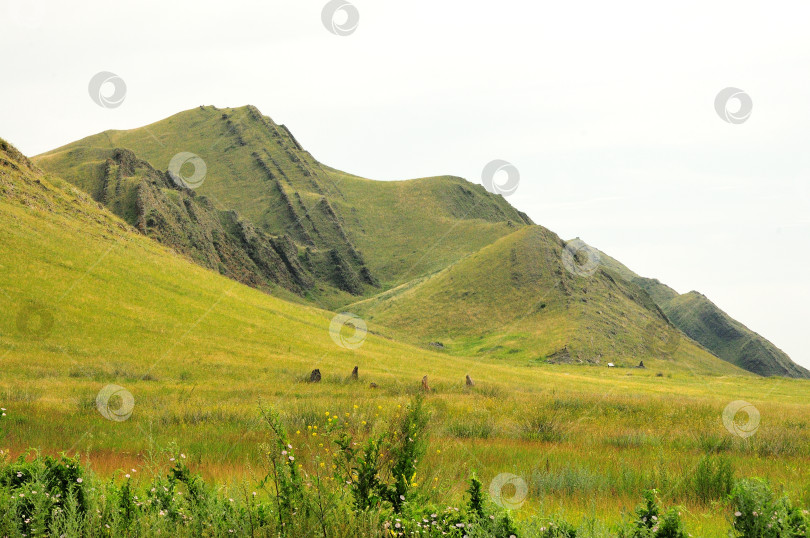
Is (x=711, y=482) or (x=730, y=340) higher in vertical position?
(x=730, y=340)

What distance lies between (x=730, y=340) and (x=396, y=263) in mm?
112454

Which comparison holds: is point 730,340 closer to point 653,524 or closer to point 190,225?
point 190,225

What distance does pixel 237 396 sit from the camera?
2150 centimetres

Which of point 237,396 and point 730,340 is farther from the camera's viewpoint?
point 730,340

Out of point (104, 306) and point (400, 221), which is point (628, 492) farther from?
point (400, 221)

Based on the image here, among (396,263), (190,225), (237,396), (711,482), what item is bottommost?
(237,396)

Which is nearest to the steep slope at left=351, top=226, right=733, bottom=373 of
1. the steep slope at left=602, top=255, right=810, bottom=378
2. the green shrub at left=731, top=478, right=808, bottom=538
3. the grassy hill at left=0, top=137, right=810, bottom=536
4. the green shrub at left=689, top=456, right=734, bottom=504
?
the grassy hill at left=0, top=137, right=810, bottom=536

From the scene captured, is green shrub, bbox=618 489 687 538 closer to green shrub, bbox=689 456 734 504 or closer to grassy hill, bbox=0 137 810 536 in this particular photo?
grassy hill, bbox=0 137 810 536

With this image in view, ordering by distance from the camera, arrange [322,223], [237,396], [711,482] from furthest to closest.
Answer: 1. [322,223]
2. [237,396]
3. [711,482]

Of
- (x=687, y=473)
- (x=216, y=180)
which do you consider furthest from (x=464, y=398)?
(x=216, y=180)

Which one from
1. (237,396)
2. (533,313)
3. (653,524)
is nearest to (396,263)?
(533,313)

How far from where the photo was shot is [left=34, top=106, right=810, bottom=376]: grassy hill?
89312 mm

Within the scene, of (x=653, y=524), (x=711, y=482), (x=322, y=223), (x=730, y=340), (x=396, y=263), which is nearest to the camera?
(x=653, y=524)

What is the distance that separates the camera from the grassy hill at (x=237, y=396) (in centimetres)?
1018
